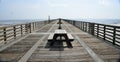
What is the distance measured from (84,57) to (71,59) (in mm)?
605

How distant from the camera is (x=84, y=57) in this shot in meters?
6.60

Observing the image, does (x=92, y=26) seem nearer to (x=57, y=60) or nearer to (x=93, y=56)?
Answer: (x=93, y=56)

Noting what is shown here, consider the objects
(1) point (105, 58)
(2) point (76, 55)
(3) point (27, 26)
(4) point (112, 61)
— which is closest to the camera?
(4) point (112, 61)

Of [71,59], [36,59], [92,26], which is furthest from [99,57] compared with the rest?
[92,26]

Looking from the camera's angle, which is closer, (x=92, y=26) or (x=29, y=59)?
(x=29, y=59)

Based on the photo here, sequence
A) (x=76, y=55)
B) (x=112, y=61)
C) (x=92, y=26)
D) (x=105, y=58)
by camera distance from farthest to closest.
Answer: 1. (x=92, y=26)
2. (x=76, y=55)
3. (x=105, y=58)
4. (x=112, y=61)

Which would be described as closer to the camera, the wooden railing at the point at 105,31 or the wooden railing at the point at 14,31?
the wooden railing at the point at 105,31

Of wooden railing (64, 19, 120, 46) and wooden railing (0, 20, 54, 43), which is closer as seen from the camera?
wooden railing (64, 19, 120, 46)

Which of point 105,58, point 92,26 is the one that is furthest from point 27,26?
point 105,58

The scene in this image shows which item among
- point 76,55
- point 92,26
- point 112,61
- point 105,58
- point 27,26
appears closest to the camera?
point 112,61

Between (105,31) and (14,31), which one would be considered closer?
(105,31)

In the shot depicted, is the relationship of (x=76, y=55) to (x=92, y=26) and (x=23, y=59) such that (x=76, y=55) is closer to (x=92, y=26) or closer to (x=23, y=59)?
(x=23, y=59)

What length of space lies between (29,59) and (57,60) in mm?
1031

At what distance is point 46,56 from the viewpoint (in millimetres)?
6777
